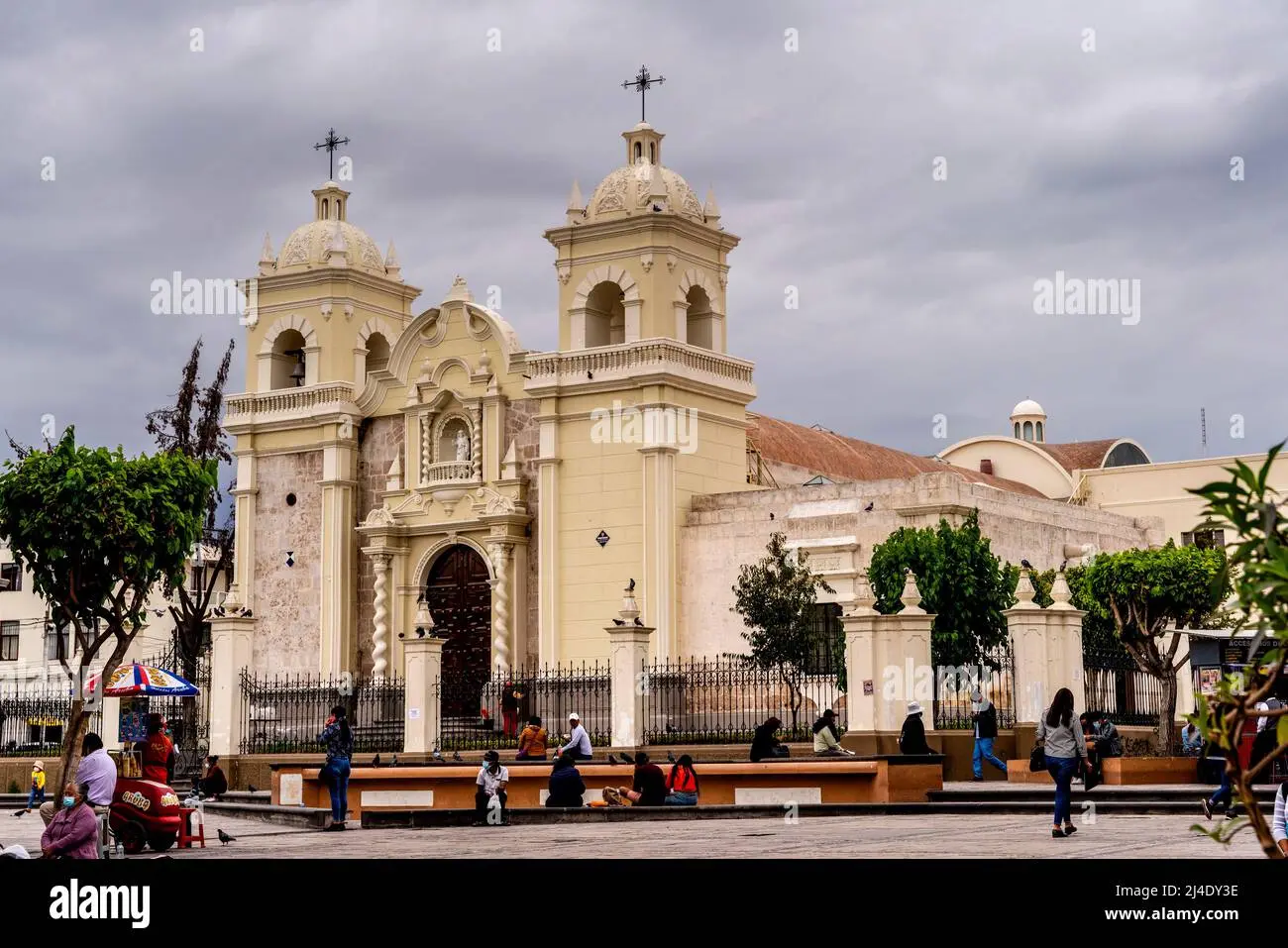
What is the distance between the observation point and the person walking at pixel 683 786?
2109 cm

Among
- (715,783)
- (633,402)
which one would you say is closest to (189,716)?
(633,402)

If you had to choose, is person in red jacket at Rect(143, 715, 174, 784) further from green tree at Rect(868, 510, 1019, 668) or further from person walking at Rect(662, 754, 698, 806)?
green tree at Rect(868, 510, 1019, 668)

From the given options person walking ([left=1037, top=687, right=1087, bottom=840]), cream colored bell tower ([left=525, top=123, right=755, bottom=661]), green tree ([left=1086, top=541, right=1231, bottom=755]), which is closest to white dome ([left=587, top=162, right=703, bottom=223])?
cream colored bell tower ([left=525, top=123, right=755, bottom=661])

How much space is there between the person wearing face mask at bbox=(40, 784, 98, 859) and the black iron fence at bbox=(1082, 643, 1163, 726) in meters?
16.3

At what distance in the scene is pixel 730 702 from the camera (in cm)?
2908

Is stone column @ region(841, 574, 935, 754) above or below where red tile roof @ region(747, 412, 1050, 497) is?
below

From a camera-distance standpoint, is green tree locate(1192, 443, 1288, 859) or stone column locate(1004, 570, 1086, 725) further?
stone column locate(1004, 570, 1086, 725)

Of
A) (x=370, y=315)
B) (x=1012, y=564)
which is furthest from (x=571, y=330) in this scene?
(x=1012, y=564)

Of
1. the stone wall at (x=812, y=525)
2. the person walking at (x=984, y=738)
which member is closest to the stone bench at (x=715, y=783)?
the person walking at (x=984, y=738)

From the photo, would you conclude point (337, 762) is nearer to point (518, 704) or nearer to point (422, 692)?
point (422, 692)

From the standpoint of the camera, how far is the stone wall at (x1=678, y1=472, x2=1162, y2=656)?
115ft

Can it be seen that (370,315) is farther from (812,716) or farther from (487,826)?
(487,826)

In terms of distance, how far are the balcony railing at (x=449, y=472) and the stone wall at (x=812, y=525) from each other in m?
5.59
